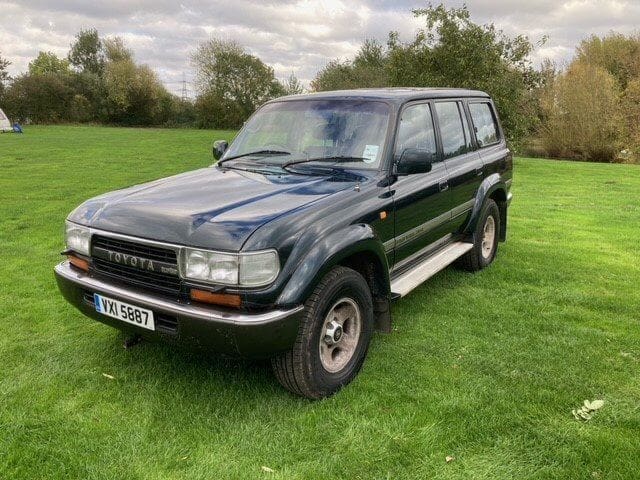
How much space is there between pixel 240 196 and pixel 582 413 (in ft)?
8.01

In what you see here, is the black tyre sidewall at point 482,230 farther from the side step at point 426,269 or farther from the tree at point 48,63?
the tree at point 48,63

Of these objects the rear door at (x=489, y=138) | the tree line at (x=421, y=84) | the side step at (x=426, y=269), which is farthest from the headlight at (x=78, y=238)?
the tree line at (x=421, y=84)

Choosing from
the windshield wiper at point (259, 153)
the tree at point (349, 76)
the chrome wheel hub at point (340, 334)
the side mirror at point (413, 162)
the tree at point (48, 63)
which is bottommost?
the chrome wheel hub at point (340, 334)

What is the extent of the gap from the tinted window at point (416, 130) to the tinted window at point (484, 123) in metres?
1.16

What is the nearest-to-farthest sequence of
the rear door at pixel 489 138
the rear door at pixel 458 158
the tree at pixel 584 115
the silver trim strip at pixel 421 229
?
the silver trim strip at pixel 421 229, the rear door at pixel 458 158, the rear door at pixel 489 138, the tree at pixel 584 115

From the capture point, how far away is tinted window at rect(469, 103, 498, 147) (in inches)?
217

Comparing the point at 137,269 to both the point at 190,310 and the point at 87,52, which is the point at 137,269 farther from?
the point at 87,52

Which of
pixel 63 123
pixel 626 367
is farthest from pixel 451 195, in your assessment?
pixel 63 123

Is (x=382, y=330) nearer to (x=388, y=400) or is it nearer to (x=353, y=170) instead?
(x=388, y=400)

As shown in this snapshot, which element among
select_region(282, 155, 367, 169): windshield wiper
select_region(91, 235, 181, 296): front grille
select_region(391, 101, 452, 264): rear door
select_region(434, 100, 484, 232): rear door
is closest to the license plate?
select_region(91, 235, 181, 296): front grille

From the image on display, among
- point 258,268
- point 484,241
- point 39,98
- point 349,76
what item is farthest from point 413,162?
point 39,98

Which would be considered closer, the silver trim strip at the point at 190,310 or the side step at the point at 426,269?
the silver trim strip at the point at 190,310

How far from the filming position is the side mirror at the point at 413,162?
3.71 m

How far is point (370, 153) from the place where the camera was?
3865mm
